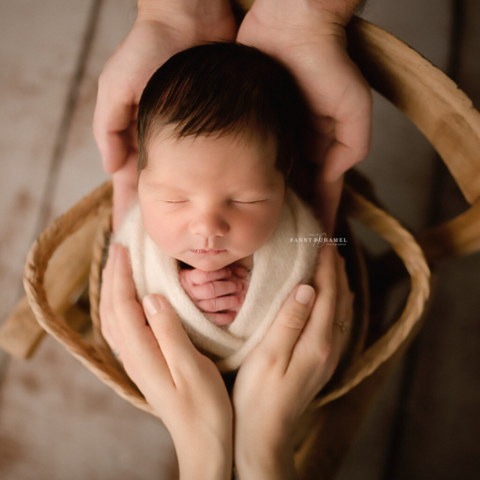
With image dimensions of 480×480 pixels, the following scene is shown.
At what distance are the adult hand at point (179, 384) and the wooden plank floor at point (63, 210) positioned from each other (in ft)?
1.88

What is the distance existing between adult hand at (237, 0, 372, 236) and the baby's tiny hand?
0.31m

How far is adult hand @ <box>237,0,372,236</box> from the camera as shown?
60cm

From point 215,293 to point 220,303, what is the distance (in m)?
0.02

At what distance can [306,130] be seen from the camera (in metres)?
0.74

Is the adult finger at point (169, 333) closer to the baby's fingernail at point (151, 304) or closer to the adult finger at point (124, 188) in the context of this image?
the baby's fingernail at point (151, 304)

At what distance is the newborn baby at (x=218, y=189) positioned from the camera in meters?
0.55

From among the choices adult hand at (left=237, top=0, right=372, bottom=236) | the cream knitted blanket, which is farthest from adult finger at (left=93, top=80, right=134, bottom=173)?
adult hand at (left=237, top=0, right=372, bottom=236)

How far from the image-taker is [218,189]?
561 millimetres

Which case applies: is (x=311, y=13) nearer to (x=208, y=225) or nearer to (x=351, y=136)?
(x=351, y=136)

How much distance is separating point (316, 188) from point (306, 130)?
13cm

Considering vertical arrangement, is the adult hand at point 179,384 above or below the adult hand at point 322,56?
below

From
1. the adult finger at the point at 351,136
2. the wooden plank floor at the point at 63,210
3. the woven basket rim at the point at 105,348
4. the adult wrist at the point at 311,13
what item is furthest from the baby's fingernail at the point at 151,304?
the wooden plank floor at the point at 63,210

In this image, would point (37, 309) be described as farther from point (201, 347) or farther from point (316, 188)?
point (316, 188)

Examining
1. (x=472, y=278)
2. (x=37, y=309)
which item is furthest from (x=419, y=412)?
(x=37, y=309)
